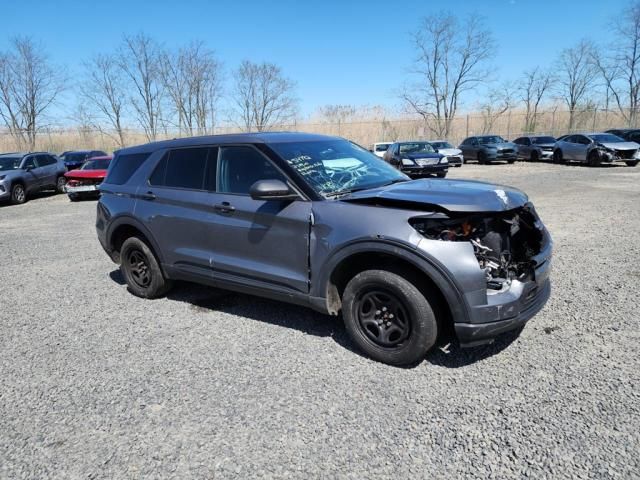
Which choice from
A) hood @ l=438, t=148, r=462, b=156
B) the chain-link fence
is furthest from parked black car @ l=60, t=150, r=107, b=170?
hood @ l=438, t=148, r=462, b=156

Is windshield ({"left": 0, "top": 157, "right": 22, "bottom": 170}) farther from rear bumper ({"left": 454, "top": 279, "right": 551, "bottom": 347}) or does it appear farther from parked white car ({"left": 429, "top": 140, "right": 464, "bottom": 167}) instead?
parked white car ({"left": 429, "top": 140, "right": 464, "bottom": 167})

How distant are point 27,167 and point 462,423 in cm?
1822

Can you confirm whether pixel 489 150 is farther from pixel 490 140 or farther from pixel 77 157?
pixel 77 157

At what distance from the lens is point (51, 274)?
21.2 feet

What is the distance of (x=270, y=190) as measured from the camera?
3.53 meters

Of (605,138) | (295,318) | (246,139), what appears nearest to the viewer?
(246,139)

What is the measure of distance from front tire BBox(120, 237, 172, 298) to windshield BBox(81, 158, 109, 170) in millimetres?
12711

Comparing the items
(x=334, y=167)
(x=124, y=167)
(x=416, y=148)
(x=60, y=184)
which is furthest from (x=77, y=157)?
(x=334, y=167)

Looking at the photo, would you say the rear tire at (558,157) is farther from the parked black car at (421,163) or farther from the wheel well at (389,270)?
the wheel well at (389,270)

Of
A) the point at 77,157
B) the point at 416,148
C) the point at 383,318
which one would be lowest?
the point at 383,318

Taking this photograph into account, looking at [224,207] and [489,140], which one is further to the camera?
[489,140]

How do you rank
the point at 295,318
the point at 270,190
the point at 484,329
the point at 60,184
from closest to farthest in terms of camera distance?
the point at 484,329 → the point at 270,190 → the point at 295,318 → the point at 60,184

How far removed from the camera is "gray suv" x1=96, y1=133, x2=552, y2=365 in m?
3.12

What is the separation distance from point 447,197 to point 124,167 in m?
3.82
